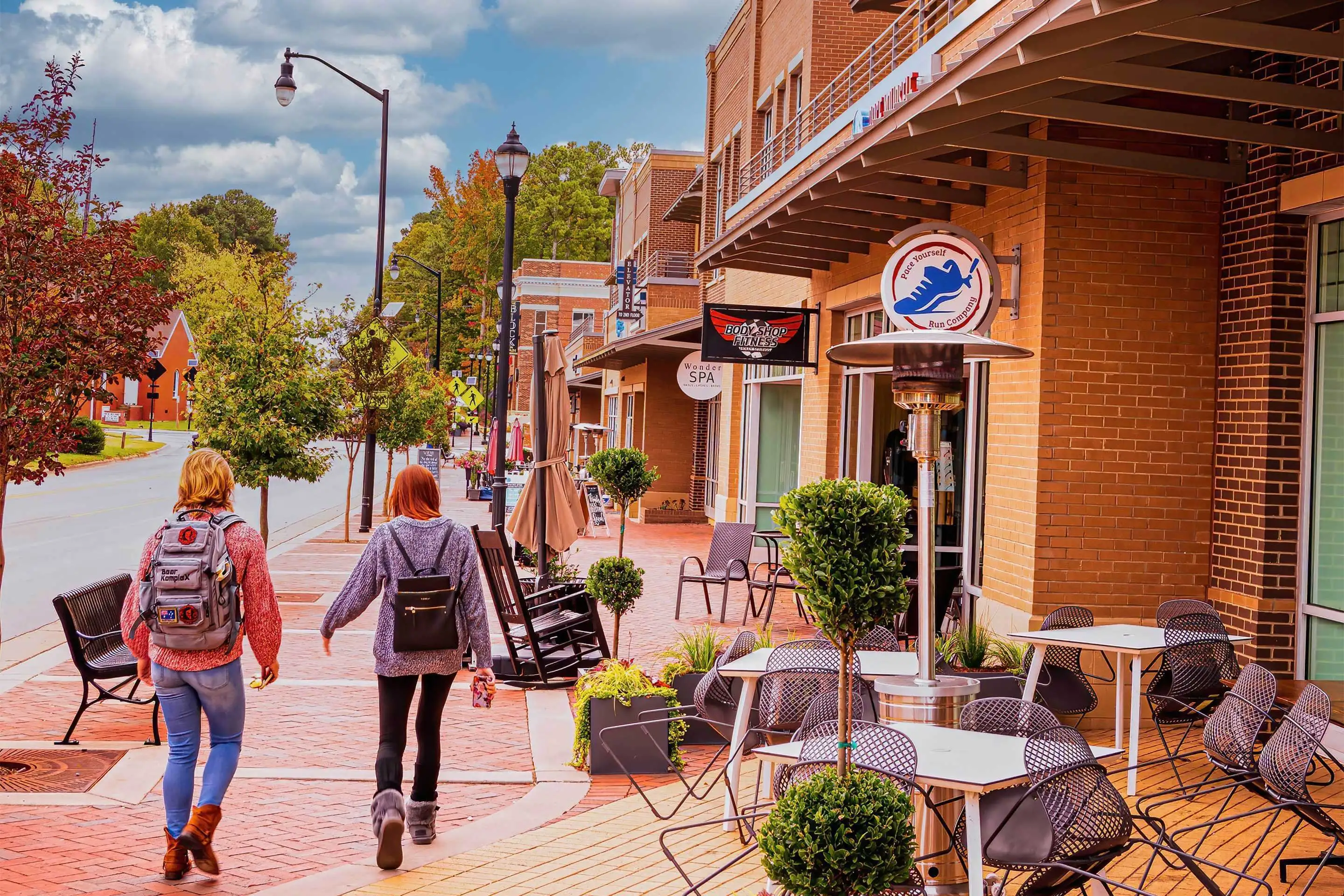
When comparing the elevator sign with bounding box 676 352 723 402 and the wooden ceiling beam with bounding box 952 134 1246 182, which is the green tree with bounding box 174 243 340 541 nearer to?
the elevator sign with bounding box 676 352 723 402

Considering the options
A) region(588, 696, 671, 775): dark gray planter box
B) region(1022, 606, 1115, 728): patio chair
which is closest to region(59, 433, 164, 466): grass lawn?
region(588, 696, 671, 775): dark gray planter box

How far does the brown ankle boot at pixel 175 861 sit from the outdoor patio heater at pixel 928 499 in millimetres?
3027

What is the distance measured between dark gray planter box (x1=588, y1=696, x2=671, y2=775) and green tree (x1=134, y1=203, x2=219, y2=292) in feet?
288

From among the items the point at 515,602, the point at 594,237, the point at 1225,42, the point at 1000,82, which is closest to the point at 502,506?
the point at 515,602

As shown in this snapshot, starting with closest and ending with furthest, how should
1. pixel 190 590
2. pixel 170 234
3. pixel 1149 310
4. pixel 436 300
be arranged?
pixel 190 590, pixel 1149 310, pixel 436 300, pixel 170 234

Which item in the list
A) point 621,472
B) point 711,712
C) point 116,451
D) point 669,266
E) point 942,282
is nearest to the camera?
point 711,712

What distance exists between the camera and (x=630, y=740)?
699cm

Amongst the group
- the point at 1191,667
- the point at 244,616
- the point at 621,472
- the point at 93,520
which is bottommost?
the point at 93,520

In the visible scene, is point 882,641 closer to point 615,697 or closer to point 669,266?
point 615,697

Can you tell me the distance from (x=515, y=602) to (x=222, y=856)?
3892 mm

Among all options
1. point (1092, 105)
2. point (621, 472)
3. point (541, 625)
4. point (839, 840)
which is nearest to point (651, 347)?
point (621, 472)

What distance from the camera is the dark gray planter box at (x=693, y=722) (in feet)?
24.8

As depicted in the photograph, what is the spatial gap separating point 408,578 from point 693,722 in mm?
2747

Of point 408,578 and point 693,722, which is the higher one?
point 408,578
